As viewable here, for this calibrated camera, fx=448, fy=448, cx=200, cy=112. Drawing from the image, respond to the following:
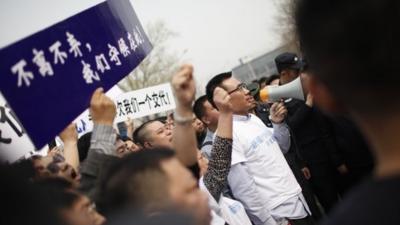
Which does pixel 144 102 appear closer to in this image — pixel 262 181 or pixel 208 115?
pixel 208 115

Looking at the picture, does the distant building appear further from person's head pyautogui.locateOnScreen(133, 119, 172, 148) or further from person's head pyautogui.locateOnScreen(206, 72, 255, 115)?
person's head pyautogui.locateOnScreen(133, 119, 172, 148)

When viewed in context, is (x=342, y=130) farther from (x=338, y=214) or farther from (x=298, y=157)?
(x=338, y=214)

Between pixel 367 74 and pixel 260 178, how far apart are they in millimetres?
2458

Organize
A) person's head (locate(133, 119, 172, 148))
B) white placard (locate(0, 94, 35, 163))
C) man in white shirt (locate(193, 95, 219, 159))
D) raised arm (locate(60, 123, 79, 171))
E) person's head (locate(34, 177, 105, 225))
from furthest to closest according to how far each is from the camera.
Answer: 1. man in white shirt (locate(193, 95, 219, 159))
2. person's head (locate(133, 119, 172, 148))
3. raised arm (locate(60, 123, 79, 171))
4. white placard (locate(0, 94, 35, 163))
5. person's head (locate(34, 177, 105, 225))

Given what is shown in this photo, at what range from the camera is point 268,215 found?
3.19 m

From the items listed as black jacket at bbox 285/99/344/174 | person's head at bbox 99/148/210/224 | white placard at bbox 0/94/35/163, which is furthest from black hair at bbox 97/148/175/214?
black jacket at bbox 285/99/344/174

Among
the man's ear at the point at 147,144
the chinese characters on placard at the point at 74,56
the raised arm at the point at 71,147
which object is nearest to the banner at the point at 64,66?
the chinese characters on placard at the point at 74,56

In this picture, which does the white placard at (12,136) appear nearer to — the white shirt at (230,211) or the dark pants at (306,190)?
the white shirt at (230,211)

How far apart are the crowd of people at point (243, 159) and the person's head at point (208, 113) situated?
0.16 meters

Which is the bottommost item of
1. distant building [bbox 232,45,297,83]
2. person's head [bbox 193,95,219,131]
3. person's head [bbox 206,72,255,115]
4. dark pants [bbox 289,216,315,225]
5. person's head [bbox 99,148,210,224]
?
distant building [bbox 232,45,297,83]

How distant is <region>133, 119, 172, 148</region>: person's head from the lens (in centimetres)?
335

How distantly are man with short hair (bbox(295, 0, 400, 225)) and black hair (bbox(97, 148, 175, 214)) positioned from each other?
73cm

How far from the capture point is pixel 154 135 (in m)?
3.42

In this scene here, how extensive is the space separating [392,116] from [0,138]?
2.26 m
